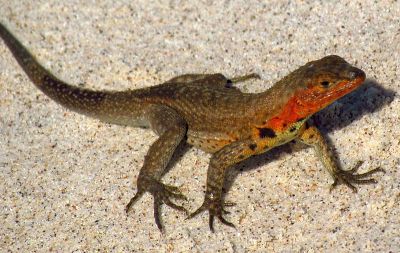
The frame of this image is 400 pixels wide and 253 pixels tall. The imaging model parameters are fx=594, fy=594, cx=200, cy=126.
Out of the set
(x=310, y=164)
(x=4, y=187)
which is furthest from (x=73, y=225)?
(x=310, y=164)

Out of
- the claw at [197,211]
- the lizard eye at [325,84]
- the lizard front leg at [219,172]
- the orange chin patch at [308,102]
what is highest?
the lizard eye at [325,84]

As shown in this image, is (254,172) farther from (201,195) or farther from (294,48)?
(294,48)

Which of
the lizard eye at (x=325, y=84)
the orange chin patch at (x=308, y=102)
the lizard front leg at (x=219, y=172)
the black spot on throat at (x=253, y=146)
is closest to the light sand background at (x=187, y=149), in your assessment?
the lizard front leg at (x=219, y=172)

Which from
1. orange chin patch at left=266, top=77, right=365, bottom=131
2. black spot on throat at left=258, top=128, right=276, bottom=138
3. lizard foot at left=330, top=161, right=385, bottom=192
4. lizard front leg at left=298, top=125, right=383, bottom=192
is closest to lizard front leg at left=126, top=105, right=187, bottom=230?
black spot on throat at left=258, top=128, right=276, bottom=138

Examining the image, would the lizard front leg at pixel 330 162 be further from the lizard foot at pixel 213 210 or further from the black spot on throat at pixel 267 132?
the lizard foot at pixel 213 210

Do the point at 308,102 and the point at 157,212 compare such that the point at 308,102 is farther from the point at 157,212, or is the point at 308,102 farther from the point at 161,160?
the point at 157,212

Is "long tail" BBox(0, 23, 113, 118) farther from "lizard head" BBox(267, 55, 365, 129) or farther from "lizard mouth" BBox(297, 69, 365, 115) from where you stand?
"lizard mouth" BBox(297, 69, 365, 115)

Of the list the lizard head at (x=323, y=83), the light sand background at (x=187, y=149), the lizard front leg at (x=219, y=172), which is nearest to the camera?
the lizard head at (x=323, y=83)
